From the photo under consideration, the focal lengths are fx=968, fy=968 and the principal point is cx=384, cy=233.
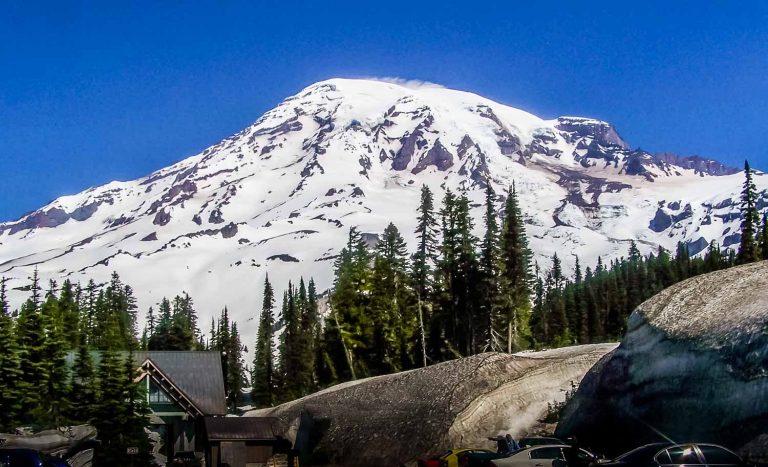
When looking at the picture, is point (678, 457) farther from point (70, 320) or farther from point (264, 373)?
point (264, 373)

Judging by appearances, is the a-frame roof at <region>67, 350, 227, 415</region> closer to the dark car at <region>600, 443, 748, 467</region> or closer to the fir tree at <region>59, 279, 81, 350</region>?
the fir tree at <region>59, 279, 81, 350</region>

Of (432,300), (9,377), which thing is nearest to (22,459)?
(9,377)

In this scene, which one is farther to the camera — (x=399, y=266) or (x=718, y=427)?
(x=399, y=266)

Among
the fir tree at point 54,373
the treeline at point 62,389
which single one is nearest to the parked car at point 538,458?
the treeline at point 62,389

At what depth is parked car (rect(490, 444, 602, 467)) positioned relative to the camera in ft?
103

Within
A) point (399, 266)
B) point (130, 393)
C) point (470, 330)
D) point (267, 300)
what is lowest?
point (130, 393)

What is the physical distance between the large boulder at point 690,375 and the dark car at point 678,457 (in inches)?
118

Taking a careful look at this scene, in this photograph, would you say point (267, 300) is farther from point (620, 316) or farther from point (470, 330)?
point (470, 330)

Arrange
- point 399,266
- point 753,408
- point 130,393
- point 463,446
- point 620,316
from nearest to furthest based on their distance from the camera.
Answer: point 753,408 < point 463,446 < point 130,393 < point 399,266 < point 620,316

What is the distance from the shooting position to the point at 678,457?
2505 cm

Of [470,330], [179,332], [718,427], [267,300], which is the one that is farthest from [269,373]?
[718,427]

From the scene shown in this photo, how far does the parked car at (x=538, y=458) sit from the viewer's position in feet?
103

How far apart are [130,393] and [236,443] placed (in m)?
6.77

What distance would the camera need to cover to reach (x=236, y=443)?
56562mm
